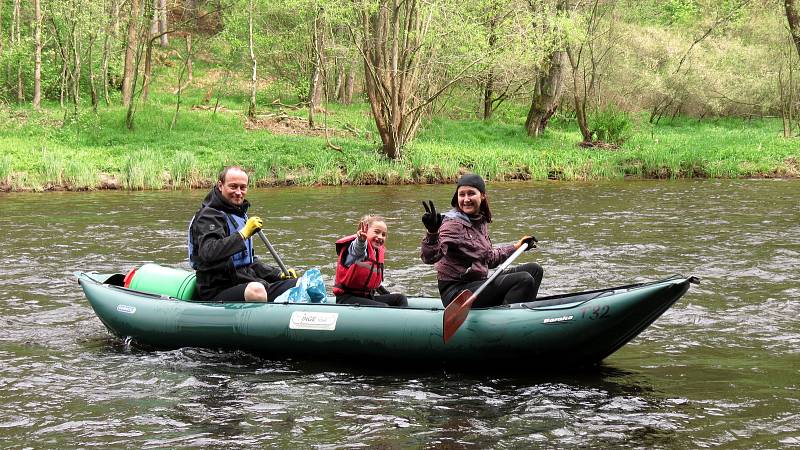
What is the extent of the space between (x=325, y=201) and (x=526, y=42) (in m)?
6.75

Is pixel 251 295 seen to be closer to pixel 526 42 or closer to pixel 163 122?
pixel 526 42

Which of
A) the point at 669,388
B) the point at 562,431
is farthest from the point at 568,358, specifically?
the point at 562,431

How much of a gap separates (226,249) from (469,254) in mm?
1673

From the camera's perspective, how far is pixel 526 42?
1931 cm

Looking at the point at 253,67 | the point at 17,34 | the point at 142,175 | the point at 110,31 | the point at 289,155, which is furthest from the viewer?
the point at 17,34

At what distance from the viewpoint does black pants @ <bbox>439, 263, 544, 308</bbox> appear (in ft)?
18.9

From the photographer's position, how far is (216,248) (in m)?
6.09

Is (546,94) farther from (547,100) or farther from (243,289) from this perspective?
(243,289)

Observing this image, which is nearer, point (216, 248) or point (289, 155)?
point (216, 248)

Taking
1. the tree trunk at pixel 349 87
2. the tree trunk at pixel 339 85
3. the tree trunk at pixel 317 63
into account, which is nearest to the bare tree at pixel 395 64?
the tree trunk at pixel 317 63

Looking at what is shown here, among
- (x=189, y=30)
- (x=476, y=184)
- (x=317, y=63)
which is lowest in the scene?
(x=476, y=184)

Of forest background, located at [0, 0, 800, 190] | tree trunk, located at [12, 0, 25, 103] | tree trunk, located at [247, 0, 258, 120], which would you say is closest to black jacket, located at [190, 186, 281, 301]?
forest background, located at [0, 0, 800, 190]

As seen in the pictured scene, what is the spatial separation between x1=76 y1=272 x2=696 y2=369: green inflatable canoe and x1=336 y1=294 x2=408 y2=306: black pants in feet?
0.71

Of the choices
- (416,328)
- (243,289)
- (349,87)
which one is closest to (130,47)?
(349,87)
